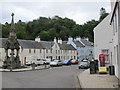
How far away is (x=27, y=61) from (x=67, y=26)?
60805mm

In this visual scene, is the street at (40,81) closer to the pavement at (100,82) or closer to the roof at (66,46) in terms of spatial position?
the pavement at (100,82)

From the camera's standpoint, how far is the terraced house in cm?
5822

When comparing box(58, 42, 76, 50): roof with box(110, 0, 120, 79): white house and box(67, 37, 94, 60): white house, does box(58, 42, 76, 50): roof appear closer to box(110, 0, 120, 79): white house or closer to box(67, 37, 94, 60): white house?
box(67, 37, 94, 60): white house


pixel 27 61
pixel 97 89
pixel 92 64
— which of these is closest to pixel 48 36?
pixel 27 61

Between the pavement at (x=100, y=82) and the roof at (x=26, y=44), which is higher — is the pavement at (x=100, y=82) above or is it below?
below

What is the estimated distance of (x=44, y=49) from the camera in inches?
2616

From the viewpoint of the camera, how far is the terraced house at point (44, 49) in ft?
191

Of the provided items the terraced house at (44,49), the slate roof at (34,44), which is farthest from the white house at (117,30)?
the slate roof at (34,44)

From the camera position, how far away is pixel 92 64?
23.4 meters

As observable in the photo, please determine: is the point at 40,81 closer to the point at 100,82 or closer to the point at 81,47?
the point at 100,82

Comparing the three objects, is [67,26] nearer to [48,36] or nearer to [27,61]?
[48,36]

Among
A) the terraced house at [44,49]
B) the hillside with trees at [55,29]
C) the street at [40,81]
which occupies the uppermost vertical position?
the hillside with trees at [55,29]

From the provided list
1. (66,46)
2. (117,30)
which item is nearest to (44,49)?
(66,46)

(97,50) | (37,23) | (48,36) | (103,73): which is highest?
(37,23)
